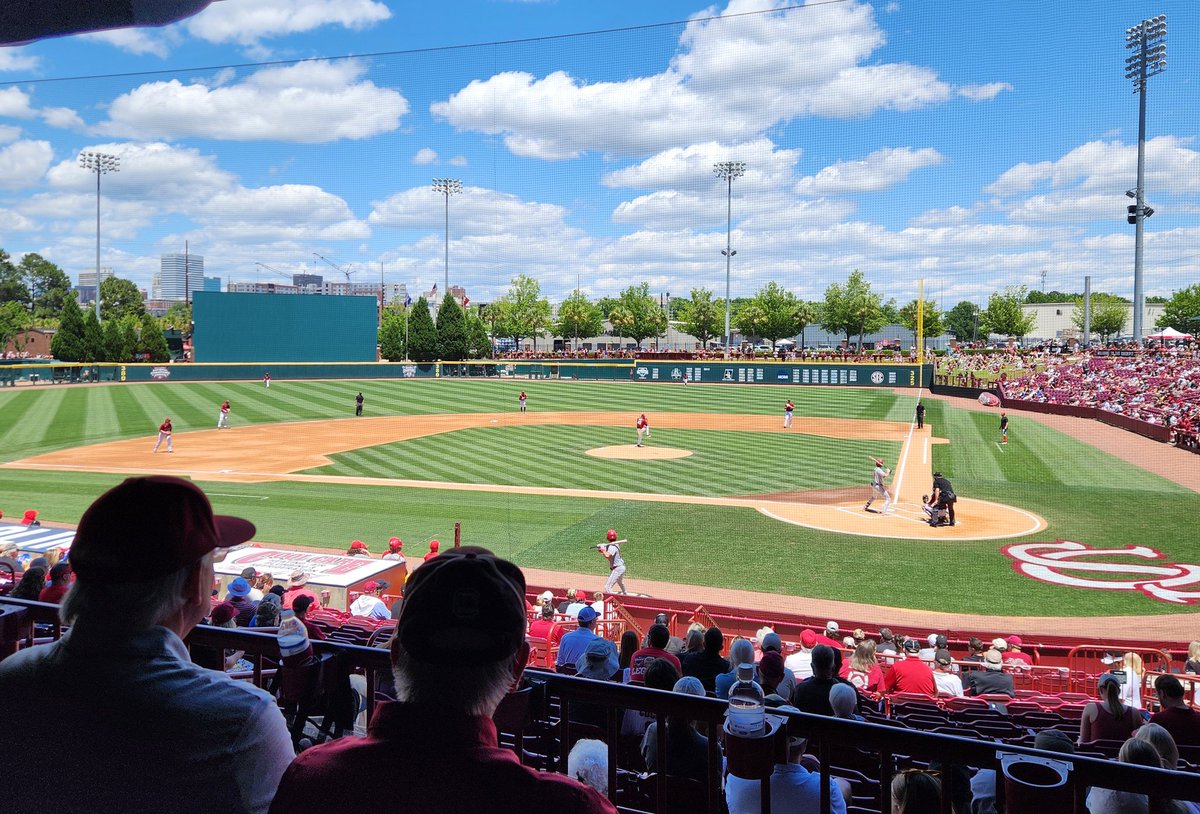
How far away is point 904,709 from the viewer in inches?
221

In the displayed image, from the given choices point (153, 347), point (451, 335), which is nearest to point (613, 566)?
point (153, 347)

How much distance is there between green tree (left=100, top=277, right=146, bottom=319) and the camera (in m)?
95.0

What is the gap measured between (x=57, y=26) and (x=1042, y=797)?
4550 millimetres

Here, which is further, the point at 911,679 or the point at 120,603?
the point at 911,679

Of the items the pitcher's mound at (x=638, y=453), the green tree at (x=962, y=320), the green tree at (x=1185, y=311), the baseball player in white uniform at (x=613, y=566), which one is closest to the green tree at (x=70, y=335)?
the pitcher's mound at (x=638, y=453)

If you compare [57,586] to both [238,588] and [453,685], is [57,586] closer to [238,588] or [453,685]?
[238,588]

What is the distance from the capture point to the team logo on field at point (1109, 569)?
1362 centimetres

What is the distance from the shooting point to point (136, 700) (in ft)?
5.46

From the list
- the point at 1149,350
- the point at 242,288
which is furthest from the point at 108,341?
the point at 1149,350

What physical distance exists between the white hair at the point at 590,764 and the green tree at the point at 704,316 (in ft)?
290

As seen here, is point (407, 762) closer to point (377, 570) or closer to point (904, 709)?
point (904, 709)

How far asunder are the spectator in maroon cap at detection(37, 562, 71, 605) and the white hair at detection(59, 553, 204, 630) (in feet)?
17.0

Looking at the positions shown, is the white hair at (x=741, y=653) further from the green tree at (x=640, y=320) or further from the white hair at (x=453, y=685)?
the green tree at (x=640, y=320)

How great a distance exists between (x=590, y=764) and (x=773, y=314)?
267 feet
